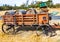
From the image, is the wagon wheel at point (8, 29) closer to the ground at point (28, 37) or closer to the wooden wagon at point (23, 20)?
the wooden wagon at point (23, 20)

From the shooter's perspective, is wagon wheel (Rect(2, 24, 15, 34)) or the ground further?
wagon wheel (Rect(2, 24, 15, 34))

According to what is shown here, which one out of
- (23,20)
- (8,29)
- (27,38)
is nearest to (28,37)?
(27,38)

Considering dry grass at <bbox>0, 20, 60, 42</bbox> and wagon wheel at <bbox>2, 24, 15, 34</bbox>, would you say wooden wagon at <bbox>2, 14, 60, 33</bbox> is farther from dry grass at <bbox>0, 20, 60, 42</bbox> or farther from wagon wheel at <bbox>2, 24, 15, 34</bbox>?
dry grass at <bbox>0, 20, 60, 42</bbox>

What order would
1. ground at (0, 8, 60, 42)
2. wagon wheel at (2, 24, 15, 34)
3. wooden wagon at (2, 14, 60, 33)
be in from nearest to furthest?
ground at (0, 8, 60, 42) < wooden wagon at (2, 14, 60, 33) < wagon wheel at (2, 24, 15, 34)

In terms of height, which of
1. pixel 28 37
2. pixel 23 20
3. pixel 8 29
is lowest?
pixel 28 37

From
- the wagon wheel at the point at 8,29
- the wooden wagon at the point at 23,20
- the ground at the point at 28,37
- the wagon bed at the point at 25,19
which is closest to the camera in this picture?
the ground at the point at 28,37

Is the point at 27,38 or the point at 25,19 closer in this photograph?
the point at 27,38

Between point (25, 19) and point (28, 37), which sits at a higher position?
point (25, 19)

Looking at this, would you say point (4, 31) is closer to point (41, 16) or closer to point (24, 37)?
point (24, 37)

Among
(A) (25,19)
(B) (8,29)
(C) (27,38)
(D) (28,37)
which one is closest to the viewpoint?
(C) (27,38)

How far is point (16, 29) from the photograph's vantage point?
44.8 feet

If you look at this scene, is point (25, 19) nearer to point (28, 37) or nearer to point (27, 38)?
point (28, 37)

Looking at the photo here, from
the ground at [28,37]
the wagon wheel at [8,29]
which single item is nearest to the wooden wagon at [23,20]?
the wagon wheel at [8,29]

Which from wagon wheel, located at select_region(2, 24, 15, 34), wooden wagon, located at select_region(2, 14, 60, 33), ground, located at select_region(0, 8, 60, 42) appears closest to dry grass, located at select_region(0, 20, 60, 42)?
ground, located at select_region(0, 8, 60, 42)
